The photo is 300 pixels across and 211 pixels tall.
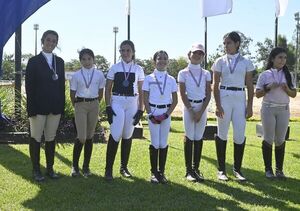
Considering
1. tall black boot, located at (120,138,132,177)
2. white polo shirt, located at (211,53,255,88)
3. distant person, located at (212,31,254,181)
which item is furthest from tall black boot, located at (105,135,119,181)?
white polo shirt, located at (211,53,255,88)

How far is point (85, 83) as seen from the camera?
6.20 meters

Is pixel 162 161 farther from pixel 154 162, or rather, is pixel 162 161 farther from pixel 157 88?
pixel 157 88

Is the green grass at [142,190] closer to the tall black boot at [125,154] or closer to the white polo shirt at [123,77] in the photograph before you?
the tall black boot at [125,154]

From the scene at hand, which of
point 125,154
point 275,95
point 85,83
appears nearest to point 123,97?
point 85,83

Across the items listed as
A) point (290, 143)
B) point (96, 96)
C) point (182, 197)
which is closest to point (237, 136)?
point (182, 197)

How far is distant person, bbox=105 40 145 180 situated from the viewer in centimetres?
608

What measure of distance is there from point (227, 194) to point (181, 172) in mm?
1259

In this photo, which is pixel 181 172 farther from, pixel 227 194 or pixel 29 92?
pixel 29 92

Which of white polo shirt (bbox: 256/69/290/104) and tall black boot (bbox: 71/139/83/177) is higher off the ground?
white polo shirt (bbox: 256/69/290/104)

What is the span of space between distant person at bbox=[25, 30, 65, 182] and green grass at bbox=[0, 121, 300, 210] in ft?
1.73

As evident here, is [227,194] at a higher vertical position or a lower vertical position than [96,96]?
lower

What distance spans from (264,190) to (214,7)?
518 cm

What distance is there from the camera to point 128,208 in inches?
193

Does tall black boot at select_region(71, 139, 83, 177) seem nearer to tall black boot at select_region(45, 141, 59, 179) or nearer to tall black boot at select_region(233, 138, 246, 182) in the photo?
tall black boot at select_region(45, 141, 59, 179)
